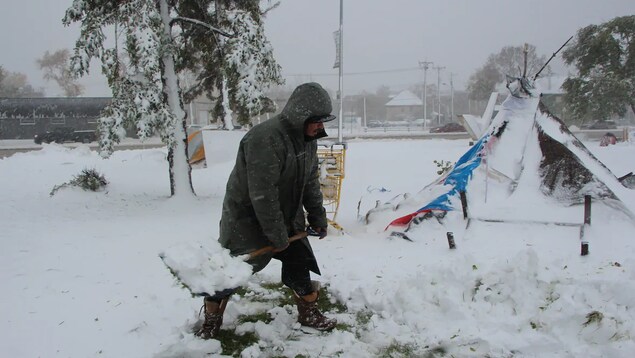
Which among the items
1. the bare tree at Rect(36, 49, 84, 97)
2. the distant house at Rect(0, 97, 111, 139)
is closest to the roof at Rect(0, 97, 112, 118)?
the distant house at Rect(0, 97, 111, 139)

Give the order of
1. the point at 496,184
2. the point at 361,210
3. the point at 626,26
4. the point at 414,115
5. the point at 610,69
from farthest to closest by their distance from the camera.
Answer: the point at 414,115
the point at 610,69
the point at 626,26
the point at 361,210
the point at 496,184

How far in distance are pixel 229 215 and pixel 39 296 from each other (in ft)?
7.36

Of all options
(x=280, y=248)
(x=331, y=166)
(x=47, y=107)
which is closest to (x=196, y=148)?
(x=331, y=166)

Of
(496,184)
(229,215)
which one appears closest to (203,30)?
(496,184)

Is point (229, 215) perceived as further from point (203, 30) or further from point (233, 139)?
point (233, 139)

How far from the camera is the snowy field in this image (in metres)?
3.08

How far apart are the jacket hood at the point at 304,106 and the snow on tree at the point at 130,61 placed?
546 centimetres

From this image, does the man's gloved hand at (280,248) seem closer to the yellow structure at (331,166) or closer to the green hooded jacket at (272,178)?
the green hooded jacket at (272,178)

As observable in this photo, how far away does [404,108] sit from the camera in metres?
73.4

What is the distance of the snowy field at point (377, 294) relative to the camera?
3.08 m

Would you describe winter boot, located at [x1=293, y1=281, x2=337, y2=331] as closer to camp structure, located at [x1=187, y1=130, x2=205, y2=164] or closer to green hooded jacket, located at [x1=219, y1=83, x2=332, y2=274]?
green hooded jacket, located at [x1=219, y1=83, x2=332, y2=274]

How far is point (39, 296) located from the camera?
402cm

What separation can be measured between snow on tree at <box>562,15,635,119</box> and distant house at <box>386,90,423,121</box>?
51.3 meters

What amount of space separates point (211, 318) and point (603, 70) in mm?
22891
